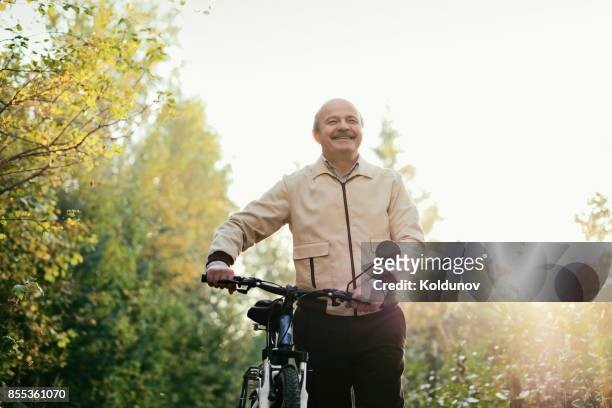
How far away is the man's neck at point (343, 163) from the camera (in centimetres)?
454

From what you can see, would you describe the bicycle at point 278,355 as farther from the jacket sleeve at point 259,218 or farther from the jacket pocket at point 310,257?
the jacket sleeve at point 259,218

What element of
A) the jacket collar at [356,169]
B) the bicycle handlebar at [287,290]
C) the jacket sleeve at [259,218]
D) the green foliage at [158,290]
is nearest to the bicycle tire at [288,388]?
the bicycle handlebar at [287,290]

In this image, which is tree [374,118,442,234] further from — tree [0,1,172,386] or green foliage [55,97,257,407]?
tree [0,1,172,386]

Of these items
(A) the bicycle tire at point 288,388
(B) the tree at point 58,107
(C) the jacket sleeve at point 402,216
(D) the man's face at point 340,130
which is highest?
(B) the tree at point 58,107

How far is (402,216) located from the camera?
437 cm

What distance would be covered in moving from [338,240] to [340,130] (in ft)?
2.13

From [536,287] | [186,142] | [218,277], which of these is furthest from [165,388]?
[218,277]

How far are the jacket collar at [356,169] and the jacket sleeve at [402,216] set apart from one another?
6.1 inches

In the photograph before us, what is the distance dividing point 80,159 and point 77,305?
10.2 metres

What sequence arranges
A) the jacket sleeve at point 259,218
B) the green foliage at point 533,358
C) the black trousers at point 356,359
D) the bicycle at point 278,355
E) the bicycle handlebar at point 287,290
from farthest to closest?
1. the green foliage at point 533,358
2. the jacket sleeve at point 259,218
3. the black trousers at point 356,359
4. the bicycle handlebar at point 287,290
5. the bicycle at point 278,355

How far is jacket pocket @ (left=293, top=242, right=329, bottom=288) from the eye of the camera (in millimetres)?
4289

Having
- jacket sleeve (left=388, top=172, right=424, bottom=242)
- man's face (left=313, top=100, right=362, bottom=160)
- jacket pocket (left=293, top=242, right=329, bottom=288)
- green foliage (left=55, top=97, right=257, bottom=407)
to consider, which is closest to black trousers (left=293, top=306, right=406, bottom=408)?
jacket pocket (left=293, top=242, right=329, bottom=288)

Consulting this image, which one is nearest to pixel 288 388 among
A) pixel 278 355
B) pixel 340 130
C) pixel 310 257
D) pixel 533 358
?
pixel 278 355

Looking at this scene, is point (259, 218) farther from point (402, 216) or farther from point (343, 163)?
point (402, 216)
